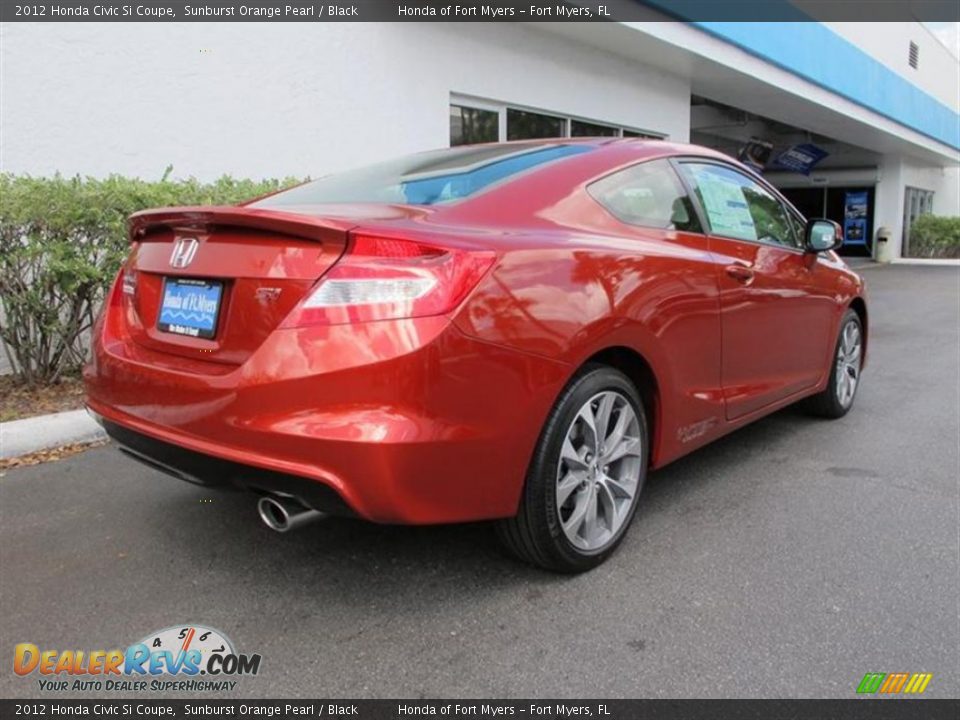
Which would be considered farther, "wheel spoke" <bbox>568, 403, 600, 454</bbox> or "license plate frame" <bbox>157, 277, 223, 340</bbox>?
"wheel spoke" <bbox>568, 403, 600, 454</bbox>

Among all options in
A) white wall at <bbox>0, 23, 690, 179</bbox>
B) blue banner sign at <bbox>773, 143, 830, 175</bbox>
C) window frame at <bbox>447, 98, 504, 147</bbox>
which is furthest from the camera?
blue banner sign at <bbox>773, 143, 830, 175</bbox>

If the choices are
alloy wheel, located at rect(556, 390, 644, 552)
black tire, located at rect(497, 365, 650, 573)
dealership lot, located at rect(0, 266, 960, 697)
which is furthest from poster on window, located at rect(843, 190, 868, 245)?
black tire, located at rect(497, 365, 650, 573)

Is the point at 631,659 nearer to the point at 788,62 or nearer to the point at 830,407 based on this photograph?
the point at 830,407

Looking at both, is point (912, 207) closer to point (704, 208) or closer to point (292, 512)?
point (704, 208)

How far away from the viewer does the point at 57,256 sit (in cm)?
470

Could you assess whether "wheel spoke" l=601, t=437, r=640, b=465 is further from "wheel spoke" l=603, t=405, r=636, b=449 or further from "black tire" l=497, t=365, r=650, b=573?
"black tire" l=497, t=365, r=650, b=573

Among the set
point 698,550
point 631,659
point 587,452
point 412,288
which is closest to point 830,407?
point 698,550

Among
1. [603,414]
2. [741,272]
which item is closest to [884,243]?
[741,272]

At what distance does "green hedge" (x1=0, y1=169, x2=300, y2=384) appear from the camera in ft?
15.3

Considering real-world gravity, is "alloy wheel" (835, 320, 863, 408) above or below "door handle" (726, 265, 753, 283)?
below

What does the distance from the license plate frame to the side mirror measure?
331 cm

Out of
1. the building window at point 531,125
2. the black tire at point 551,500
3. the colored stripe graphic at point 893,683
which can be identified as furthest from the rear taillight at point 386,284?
A: the building window at point 531,125

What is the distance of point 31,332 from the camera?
5.08 meters

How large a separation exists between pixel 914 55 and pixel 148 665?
3089cm
